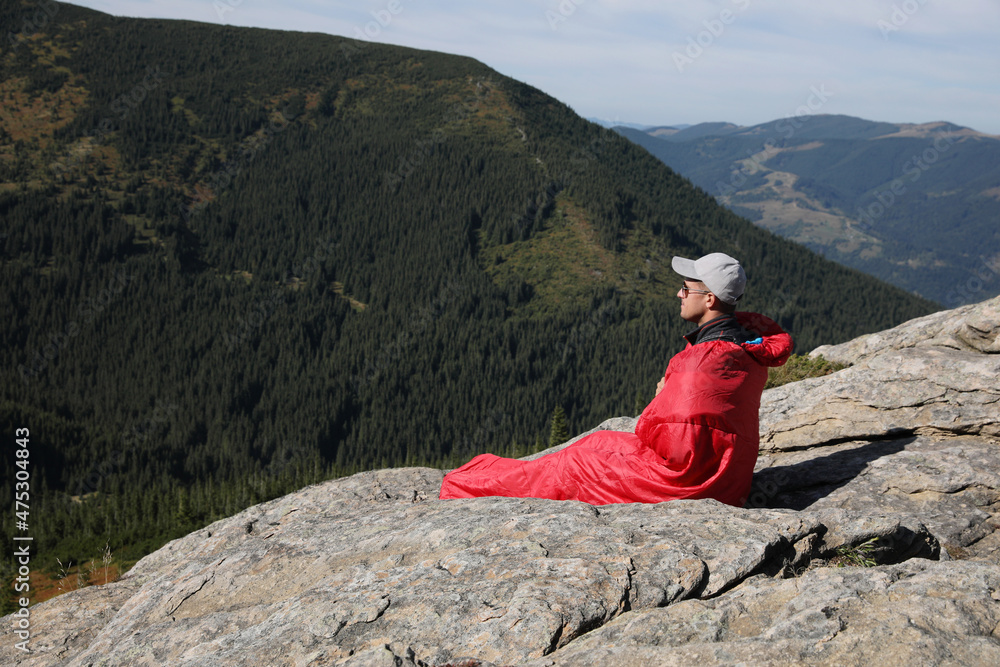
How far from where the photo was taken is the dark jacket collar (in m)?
7.45

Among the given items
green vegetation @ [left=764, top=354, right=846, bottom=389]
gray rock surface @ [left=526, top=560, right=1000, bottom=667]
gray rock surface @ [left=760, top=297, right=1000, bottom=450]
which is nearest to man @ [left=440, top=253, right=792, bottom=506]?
gray rock surface @ [left=526, top=560, right=1000, bottom=667]

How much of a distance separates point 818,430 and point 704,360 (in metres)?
4.83

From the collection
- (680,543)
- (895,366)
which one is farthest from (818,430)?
(680,543)

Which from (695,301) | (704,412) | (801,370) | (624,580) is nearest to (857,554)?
(704,412)

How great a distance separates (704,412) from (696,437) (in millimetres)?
293

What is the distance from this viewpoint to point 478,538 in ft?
21.8

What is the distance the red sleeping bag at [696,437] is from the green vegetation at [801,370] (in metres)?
7.75

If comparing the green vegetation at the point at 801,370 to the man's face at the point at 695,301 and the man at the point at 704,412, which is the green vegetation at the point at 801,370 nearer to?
the man at the point at 704,412

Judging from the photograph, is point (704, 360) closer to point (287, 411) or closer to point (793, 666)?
point (793, 666)

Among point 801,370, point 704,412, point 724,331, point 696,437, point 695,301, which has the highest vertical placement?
point 695,301

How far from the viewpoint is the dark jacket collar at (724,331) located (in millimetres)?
7449

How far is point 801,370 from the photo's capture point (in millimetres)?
15133

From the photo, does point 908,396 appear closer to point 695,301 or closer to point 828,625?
point 695,301

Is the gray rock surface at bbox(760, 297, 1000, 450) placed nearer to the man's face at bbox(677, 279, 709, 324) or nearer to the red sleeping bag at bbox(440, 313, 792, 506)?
the red sleeping bag at bbox(440, 313, 792, 506)
